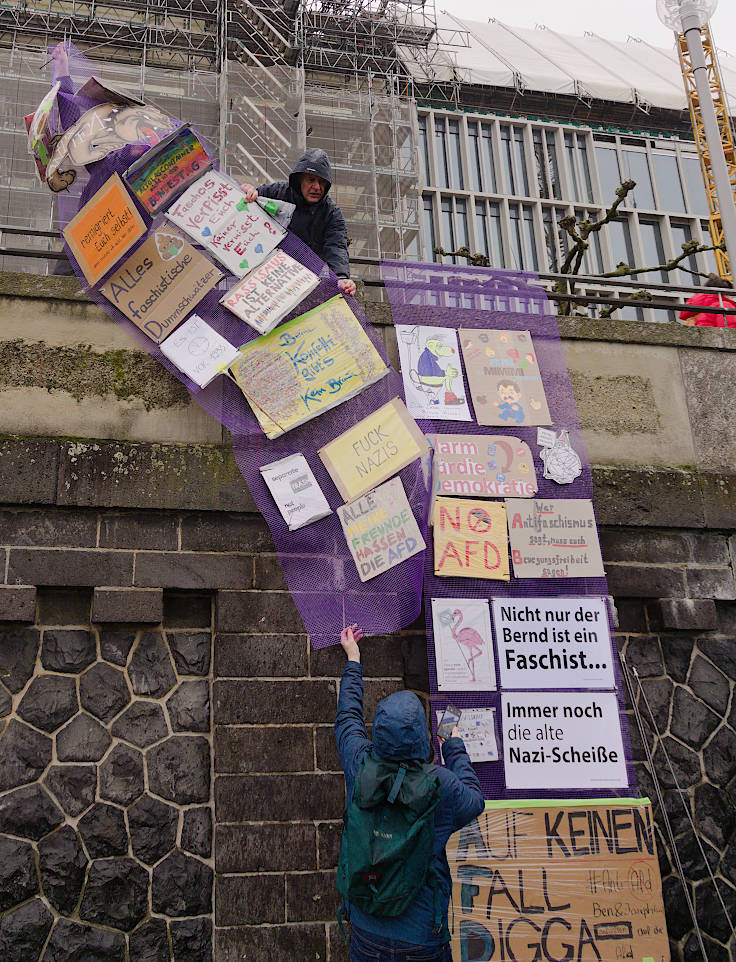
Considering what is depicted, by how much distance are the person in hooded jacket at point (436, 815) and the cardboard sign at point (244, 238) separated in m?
2.95

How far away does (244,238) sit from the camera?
5543 millimetres

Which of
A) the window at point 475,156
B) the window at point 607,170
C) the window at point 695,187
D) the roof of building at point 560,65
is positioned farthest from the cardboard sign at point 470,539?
the window at point 695,187

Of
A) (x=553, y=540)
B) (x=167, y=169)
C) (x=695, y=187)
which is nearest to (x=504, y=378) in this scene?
(x=553, y=540)

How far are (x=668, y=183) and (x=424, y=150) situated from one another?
30.6 feet

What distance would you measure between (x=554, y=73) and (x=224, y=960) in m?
33.9

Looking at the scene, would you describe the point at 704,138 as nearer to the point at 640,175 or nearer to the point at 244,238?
the point at 640,175

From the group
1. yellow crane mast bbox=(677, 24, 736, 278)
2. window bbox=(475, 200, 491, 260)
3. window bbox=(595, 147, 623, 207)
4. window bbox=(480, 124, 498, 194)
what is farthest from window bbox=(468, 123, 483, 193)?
yellow crane mast bbox=(677, 24, 736, 278)

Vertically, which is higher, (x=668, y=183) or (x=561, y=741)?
(x=668, y=183)

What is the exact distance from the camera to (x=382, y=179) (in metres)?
25.6

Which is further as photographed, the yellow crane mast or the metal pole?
the yellow crane mast

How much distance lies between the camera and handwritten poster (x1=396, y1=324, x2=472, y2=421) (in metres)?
5.57

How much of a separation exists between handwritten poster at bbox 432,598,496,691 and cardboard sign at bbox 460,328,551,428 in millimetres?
1179

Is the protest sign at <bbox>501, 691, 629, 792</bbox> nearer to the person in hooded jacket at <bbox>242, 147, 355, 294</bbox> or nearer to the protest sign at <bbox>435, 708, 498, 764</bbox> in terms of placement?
the protest sign at <bbox>435, 708, 498, 764</bbox>

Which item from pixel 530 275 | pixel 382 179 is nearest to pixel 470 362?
pixel 530 275
